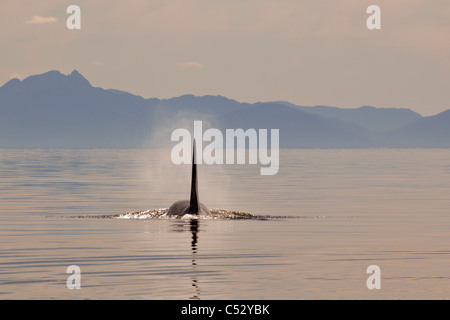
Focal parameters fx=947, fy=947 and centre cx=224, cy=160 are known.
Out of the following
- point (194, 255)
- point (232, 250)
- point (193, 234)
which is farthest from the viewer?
point (193, 234)

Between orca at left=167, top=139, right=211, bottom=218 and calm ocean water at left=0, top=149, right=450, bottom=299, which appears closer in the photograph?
calm ocean water at left=0, top=149, right=450, bottom=299

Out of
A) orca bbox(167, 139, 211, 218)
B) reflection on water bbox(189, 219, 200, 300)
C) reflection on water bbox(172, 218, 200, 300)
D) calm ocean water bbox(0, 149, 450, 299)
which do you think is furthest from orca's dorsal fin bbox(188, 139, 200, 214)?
calm ocean water bbox(0, 149, 450, 299)

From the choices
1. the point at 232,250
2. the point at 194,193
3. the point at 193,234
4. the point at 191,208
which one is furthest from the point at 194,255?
the point at 191,208

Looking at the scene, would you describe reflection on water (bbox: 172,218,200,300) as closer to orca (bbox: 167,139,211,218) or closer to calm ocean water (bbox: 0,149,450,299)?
calm ocean water (bbox: 0,149,450,299)

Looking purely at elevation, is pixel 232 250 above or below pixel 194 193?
below

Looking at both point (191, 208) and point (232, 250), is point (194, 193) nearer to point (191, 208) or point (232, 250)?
point (191, 208)

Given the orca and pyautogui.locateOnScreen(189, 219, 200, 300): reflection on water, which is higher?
the orca

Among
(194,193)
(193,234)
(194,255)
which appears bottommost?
(194,255)

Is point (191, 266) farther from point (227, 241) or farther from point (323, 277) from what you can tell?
point (227, 241)

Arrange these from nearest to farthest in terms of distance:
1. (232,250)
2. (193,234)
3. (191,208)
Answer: (232,250)
(193,234)
(191,208)

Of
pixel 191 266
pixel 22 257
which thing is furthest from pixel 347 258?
pixel 22 257

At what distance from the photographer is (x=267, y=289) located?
28.3m

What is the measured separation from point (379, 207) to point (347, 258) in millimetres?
28912

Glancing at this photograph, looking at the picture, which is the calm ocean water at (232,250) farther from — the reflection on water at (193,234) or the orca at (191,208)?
the orca at (191,208)
